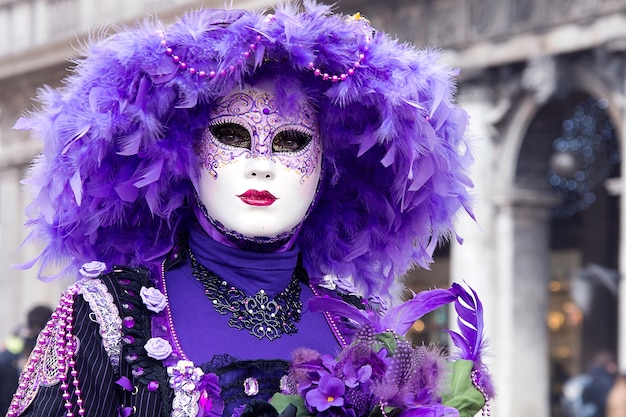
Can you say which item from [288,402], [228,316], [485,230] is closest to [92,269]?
[228,316]

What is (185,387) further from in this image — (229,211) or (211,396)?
(229,211)

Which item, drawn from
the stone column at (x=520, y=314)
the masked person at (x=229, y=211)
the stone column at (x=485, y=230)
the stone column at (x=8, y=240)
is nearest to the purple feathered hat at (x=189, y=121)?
the masked person at (x=229, y=211)

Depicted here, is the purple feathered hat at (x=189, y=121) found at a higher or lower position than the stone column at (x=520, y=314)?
higher

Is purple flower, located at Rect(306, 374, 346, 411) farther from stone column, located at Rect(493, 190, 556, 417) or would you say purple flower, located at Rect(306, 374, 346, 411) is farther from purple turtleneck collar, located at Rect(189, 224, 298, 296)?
stone column, located at Rect(493, 190, 556, 417)

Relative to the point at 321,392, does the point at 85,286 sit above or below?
above

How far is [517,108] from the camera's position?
11.0m

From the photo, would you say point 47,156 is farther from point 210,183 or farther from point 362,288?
point 362,288

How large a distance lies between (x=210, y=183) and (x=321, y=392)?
0.53 meters

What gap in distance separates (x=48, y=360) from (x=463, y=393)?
0.79 meters

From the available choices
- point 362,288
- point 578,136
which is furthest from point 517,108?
point 362,288

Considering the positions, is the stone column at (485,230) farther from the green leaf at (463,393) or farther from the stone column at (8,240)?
the green leaf at (463,393)

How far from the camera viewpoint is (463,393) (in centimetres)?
247

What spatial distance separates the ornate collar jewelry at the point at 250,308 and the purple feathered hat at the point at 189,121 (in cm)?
14

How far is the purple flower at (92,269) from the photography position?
255 centimetres
